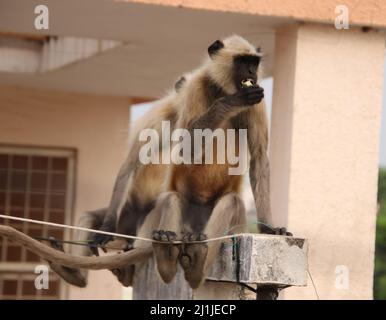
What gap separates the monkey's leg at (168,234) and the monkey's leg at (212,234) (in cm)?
7

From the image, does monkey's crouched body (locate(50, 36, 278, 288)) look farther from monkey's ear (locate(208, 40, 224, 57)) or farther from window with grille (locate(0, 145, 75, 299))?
window with grille (locate(0, 145, 75, 299))

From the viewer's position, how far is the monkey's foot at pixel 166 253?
568cm

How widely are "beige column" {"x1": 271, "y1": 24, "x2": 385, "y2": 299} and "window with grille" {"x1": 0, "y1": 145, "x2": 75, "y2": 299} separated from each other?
3634 millimetres

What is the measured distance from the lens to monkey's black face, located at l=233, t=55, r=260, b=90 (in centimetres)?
656

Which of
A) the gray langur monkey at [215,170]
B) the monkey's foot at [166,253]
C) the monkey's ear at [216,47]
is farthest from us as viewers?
the monkey's ear at [216,47]

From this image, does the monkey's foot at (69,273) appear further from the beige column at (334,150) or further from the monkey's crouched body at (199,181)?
the beige column at (334,150)

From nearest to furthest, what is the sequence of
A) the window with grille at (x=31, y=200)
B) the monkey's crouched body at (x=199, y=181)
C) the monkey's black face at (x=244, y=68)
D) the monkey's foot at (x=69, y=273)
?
1. the monkey's crouched body at (x=199, y=181)
2. the monkey's black face at (x=244, y=68)
3. the monkey's foot at (x=69, y=273)
4. the window with grille at (x=31, y=200)

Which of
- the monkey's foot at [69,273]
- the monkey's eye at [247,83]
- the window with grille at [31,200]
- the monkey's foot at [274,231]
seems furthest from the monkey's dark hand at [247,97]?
the window with grille at [31,200]

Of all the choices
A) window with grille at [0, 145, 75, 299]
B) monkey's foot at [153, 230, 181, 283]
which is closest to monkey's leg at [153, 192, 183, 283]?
monkey's foot at [153, 230, 181, 283]

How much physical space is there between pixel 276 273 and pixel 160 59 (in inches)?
143

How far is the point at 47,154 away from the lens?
10.4 m

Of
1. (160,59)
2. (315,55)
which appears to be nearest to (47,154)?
(160,59)

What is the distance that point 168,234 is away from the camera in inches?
224
